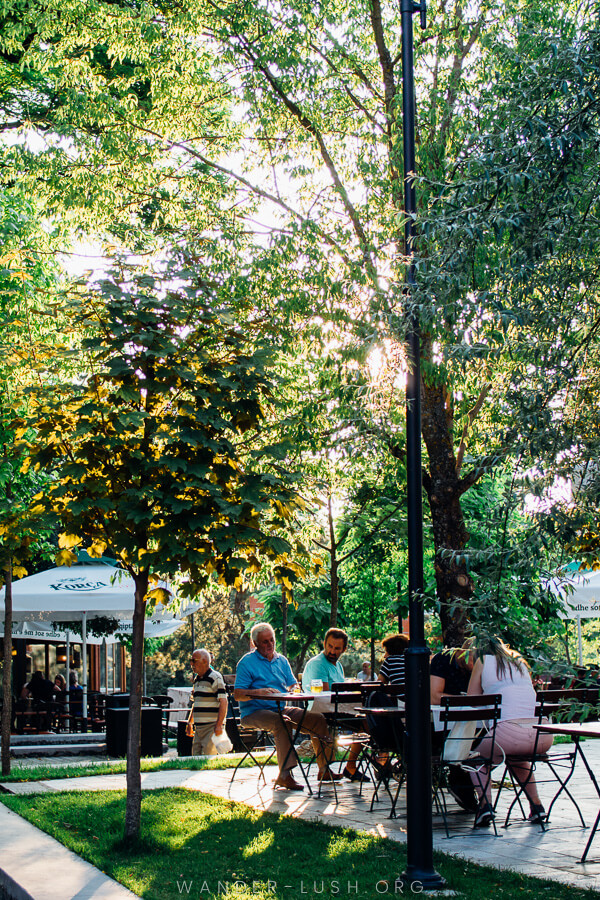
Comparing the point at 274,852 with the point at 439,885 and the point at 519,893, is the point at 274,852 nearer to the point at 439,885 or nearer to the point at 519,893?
the point at 439,885

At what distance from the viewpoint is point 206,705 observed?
41.7 ft

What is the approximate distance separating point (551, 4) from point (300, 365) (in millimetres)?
4980

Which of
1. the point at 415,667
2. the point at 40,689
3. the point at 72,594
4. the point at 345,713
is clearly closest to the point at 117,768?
the point at 345,713

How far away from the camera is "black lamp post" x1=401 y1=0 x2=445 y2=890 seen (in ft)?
18.4

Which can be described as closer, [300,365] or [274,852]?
[274,852]

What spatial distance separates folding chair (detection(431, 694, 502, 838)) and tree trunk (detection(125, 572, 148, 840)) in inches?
95.1

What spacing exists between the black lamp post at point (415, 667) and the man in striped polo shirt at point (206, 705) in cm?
715

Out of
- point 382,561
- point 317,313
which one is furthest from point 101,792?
point 382,561

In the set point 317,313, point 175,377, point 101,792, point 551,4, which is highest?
point 551,4

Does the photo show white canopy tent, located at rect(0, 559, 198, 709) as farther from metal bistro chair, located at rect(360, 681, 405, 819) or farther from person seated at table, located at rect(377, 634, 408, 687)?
metal bistro chair, located at rect(360, 681, 405, 819)

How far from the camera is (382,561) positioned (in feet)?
65.3

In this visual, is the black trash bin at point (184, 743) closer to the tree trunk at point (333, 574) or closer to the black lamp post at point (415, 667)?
the tree trunk at point (333, 574)

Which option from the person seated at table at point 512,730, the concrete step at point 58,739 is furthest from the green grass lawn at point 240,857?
the concrete step at point 58,739

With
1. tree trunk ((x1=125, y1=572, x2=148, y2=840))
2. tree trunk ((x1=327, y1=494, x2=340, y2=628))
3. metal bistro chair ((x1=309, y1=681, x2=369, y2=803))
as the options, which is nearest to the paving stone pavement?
metal bistro chair ((x1=309, y1=681, x2=369, y2=803))
